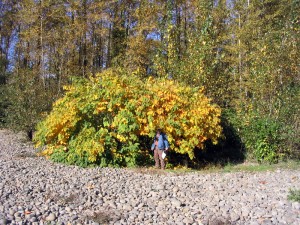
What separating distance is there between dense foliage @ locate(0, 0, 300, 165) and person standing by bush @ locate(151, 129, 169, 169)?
2.65m

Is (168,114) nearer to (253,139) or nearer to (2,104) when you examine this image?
(253,139)

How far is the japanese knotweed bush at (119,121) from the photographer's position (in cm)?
961

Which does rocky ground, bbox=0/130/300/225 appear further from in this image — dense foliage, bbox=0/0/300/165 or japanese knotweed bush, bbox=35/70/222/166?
dense foliage, bbox=0/0/300/165

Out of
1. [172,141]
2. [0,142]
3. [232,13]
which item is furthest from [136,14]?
[172,141]

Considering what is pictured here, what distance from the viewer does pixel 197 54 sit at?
45.0 feet

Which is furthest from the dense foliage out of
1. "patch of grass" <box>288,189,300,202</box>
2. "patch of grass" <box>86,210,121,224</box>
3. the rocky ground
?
"patch of grass" <box>86,210,121,224</box>

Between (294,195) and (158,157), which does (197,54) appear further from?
(294,195)

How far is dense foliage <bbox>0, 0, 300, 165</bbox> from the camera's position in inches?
470

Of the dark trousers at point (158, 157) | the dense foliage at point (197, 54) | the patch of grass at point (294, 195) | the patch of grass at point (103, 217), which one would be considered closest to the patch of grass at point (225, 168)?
the dark trousers at point (158, 157)

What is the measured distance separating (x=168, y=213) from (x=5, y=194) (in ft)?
9.45

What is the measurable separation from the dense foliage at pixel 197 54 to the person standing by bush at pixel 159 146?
265cm

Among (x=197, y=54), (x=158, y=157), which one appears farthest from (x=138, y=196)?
(x=197, y=54)

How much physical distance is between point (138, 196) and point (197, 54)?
26.3ft

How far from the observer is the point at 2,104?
17.8 meters
